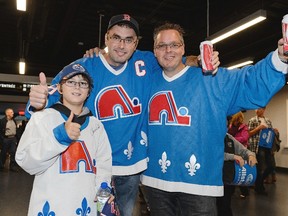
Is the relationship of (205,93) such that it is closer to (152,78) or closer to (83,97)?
(152,78)

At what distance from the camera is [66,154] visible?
1568mm

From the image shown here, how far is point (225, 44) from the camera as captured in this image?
29.8 ft

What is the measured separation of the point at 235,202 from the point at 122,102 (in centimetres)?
380

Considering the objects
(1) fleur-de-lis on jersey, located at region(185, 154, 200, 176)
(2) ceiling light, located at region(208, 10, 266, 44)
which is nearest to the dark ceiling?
(2) ceiling light, located at region(208, 10, 266, 44)

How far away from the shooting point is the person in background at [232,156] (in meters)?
2.84

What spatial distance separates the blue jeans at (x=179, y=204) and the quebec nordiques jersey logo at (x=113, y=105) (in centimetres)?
52

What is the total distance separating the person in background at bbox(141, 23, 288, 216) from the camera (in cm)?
158

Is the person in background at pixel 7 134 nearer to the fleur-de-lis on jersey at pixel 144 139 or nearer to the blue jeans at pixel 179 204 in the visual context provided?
the fleur-de-lis on jersey at pixel 144 139

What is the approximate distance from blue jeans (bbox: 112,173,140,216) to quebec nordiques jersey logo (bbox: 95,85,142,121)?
44cm

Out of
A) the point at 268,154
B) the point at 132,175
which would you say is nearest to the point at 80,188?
the point at 132,175

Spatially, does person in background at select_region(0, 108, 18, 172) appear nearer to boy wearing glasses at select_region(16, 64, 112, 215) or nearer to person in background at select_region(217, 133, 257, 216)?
person in background at select_region(217, 133, 257, 216)

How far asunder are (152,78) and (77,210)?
1.00 metres

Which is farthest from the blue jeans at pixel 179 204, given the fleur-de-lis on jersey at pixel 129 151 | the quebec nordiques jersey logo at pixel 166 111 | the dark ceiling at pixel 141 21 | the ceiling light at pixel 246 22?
the dark ceiling at pixel 141 21

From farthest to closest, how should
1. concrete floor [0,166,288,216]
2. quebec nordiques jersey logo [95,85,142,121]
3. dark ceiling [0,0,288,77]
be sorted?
dark ceiling [0,0,288,77], concrete floor [0,166,288,216], quebec nordiques jersey logo [95,85,142,121]
